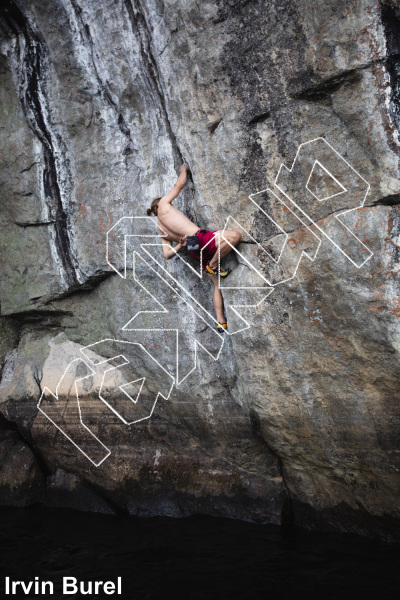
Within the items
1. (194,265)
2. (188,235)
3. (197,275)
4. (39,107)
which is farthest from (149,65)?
(197,275)

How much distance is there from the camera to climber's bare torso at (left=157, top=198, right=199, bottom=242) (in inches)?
221

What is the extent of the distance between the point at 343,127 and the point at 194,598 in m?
4.44

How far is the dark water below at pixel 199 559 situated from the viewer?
15.5ft

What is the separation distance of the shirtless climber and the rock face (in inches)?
6.0

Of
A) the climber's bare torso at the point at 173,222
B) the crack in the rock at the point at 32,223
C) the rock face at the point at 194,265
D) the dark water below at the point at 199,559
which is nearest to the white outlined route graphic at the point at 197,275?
the rock face at the point at 194,265

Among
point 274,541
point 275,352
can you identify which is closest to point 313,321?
point 275,352

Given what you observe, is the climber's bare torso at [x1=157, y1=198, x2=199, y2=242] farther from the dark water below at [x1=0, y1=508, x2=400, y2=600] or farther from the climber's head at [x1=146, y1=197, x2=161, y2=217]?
the dark water below at [x1=0, y1=508, x2=400, y2=600]

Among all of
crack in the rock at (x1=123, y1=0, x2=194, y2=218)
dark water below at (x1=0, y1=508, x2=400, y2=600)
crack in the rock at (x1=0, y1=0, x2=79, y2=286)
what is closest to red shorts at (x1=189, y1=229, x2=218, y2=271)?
crack in the rock at (x1=123, y1=0, x2=194, y2=218)

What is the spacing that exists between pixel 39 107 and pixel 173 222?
2503 mm

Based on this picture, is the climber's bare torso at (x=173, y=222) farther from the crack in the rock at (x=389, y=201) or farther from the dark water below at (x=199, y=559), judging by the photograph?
the dark water below at (x=199, y=559)

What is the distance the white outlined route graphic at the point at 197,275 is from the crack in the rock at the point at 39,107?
0.71 m

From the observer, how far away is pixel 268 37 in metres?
4.75

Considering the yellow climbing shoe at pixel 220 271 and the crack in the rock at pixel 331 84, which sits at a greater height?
the crack in the rock at pixel 331 84

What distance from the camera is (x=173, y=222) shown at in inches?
225
